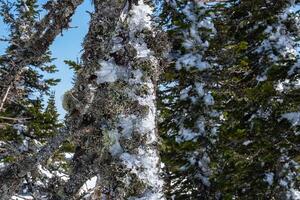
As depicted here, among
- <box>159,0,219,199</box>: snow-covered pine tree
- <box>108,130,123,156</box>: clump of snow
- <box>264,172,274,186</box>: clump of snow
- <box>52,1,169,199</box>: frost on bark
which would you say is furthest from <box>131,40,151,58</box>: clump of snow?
<box>264,172,274,186</box>: clump of snow

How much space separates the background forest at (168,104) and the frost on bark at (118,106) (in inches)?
0.7

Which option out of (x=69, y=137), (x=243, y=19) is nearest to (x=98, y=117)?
(x=69, y=137)

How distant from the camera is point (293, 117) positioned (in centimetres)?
930

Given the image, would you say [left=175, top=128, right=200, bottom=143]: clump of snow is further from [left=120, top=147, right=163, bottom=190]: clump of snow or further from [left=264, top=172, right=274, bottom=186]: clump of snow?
[left=120, top=147, right=163, bottom=190]: clump of snow

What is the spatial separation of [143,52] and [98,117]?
4.11 feet

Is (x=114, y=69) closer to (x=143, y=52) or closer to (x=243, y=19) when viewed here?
(x=143, y=52)

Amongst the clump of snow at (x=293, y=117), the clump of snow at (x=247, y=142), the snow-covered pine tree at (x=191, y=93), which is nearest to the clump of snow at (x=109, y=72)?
the snow-covered pine tree at (x=191, y=93)

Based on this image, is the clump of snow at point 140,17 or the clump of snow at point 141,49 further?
the clump of snow at point 140,17

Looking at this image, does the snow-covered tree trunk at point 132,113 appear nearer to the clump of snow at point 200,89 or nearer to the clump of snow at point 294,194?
the clump of snow at point 200,89

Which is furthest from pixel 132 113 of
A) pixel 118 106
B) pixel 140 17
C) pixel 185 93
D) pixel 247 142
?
pixel 247 142

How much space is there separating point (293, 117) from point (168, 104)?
3.20 meters

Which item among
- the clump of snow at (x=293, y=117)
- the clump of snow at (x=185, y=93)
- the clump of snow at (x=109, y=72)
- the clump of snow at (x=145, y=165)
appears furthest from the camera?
the clump of snow at (x=185, y=93)

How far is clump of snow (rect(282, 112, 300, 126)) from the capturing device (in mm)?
9219

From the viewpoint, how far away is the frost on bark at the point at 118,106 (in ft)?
18.3
